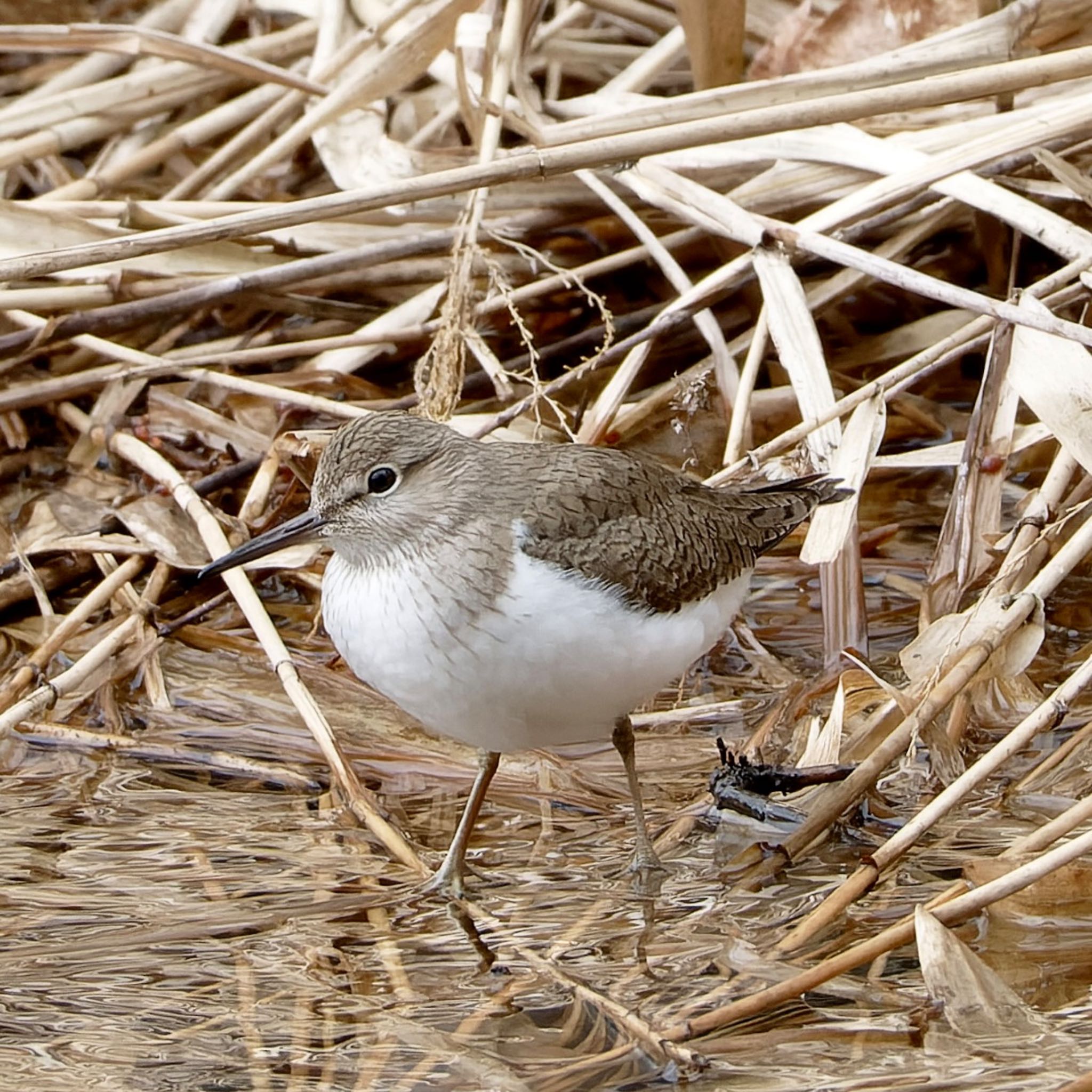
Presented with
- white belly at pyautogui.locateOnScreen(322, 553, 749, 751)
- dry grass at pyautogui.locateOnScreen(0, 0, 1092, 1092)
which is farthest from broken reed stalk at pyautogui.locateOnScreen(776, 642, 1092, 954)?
white belly at pyautogui.locateOnScreen(322, 553, 749, 751)

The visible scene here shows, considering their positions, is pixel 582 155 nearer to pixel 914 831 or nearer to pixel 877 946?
pixel 914 831

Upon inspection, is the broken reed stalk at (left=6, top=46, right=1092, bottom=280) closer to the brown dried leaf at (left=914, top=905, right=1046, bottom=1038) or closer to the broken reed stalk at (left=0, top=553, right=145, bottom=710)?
the broken reed stalk at (left=0, top=553, right=145, bottom=710)

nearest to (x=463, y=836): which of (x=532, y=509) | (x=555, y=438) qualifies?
(x=532, y=509)

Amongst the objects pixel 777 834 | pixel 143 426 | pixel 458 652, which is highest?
pixel 143 426

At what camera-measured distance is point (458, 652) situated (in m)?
3.00

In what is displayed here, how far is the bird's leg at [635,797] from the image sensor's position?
3295 mm

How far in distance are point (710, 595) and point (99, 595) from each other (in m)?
1.67

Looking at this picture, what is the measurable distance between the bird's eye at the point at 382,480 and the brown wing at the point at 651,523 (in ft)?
0.96

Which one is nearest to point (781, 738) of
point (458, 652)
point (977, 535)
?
point (977, 535)

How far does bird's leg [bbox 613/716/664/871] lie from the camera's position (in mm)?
3295

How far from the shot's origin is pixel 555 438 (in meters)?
4.71

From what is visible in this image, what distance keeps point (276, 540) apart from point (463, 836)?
73cm

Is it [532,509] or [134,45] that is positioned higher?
[134,45]

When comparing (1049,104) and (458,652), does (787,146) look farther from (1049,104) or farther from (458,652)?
(458,652)
